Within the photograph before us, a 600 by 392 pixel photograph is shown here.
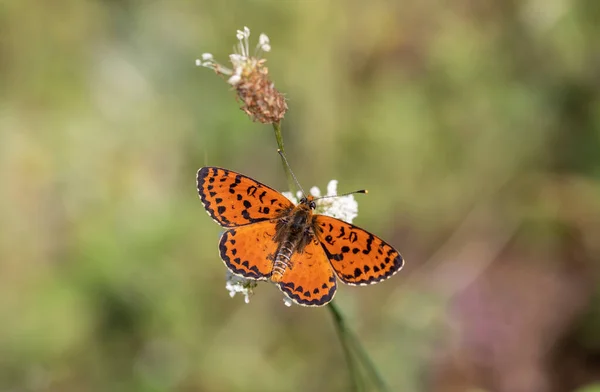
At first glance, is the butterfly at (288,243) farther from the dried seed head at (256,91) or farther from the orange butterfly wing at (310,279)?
the dried seed head at (256,91)

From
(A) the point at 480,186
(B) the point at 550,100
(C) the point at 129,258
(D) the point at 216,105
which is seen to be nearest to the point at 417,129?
(A) the point at 480,186

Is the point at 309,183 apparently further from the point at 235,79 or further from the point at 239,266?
the point at 235,79

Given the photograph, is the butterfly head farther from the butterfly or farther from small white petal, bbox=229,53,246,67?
small white petal, bbox=229,53,246,67

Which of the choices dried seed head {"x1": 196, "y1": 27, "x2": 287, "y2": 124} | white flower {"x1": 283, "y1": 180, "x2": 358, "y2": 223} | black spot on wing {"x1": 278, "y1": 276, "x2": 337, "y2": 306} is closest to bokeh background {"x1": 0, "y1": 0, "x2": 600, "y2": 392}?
white flower {"x1": 283, "y1": 180, "x2": 358, "y2": 223}

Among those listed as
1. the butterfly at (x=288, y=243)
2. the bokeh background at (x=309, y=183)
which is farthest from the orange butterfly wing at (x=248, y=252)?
the bokeh background at (x=309, y=183)

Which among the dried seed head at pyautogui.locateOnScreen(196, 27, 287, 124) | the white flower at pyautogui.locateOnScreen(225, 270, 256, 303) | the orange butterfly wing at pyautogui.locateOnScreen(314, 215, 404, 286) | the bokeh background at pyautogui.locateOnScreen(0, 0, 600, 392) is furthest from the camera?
the bokeh background at pyautogui.locateOnScreen(0, 0, 600, 392)

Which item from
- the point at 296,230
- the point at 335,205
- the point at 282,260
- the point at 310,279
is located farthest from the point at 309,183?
the point at 310,279
